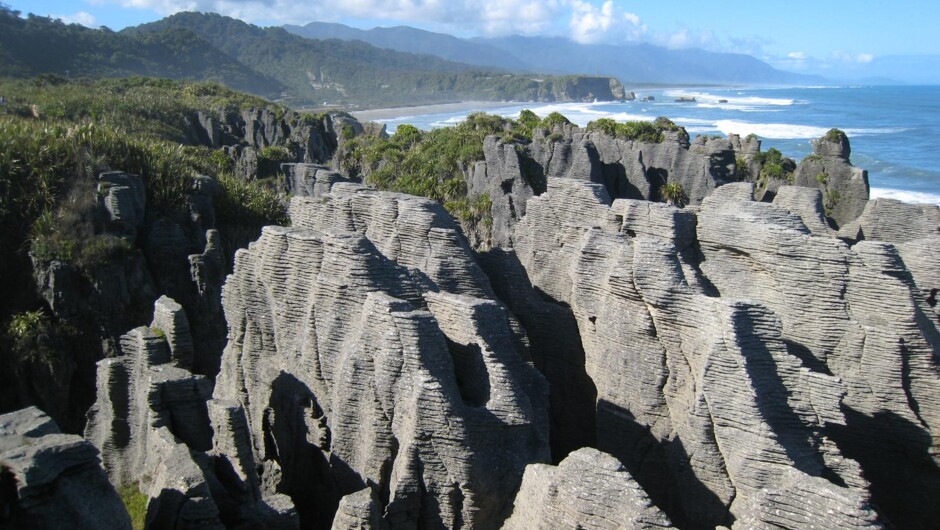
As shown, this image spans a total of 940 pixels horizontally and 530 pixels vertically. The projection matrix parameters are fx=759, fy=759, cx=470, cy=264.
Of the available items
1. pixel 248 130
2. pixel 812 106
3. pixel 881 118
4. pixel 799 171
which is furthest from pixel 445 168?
pixel 812 106

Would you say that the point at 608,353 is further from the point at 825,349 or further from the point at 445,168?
the point at 445,168

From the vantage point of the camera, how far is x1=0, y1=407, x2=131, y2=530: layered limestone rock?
690cm

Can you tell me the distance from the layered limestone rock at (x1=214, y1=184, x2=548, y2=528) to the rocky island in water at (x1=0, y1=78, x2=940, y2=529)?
36mm

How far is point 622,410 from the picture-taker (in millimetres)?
11023

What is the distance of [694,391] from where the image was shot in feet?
33.7

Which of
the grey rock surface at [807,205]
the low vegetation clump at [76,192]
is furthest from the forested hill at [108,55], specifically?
the grey rock surface at [807,205]

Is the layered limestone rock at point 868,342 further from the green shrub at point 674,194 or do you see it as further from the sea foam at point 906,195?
the sea foam at point 906,195

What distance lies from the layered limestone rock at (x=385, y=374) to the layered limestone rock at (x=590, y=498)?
4.27 feet

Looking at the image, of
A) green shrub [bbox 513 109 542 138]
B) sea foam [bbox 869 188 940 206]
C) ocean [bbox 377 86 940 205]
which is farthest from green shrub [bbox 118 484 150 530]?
sea foam [bbox 869 188 940 206]

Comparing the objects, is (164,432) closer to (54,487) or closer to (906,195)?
(54,487)

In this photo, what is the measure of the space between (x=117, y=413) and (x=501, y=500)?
650 cm

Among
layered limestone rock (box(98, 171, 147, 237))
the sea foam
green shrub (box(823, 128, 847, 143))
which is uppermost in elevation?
green shrub (box(823, 128, 847, 143))

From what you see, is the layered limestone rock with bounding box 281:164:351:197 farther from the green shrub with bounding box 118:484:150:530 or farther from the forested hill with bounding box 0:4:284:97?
the forested hill with bounding box 0:4:284:97

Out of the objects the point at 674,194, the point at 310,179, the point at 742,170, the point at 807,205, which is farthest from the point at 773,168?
the point at 310,179
